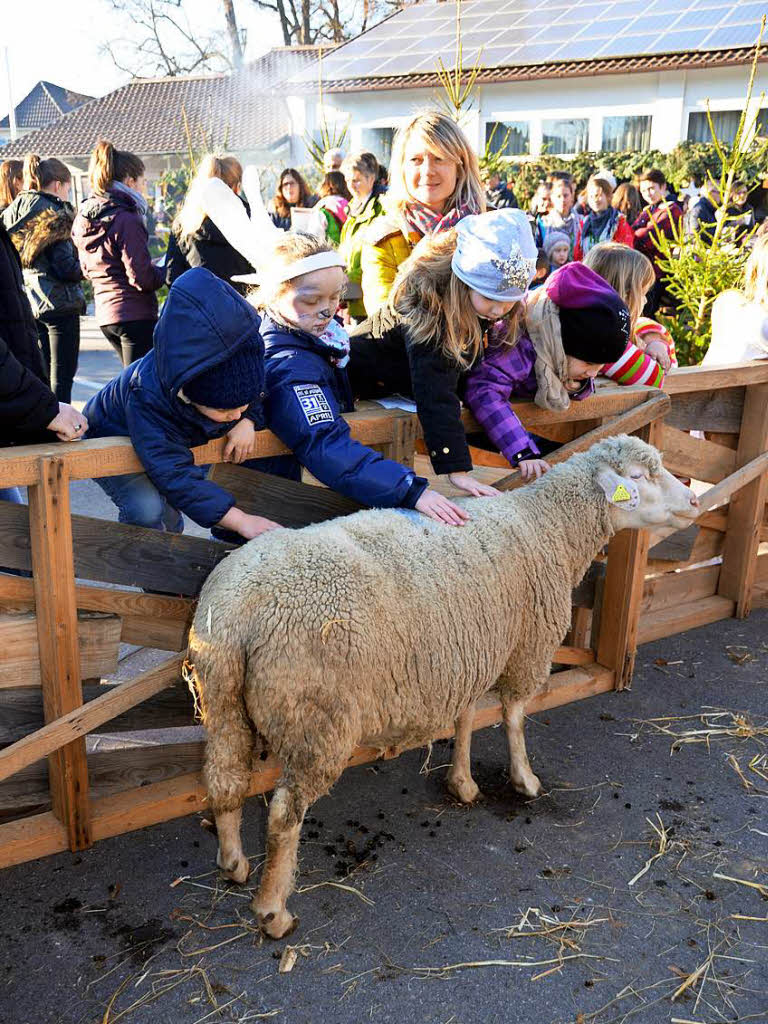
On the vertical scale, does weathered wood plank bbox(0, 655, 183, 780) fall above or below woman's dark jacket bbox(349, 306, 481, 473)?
below

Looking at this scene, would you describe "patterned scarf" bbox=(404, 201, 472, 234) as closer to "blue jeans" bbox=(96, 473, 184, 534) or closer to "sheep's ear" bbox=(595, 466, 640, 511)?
"sheep's ear" bbox=(595, 466, 640, 511)

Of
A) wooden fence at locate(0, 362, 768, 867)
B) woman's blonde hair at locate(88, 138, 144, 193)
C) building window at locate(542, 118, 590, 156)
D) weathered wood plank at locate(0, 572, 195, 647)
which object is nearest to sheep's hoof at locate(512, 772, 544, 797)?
wooden fence at locate(0, 362, 768, 867)

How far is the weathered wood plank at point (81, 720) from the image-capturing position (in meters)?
2.47

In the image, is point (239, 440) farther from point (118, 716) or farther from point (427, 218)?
point (427, 218)

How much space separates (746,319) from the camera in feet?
14.9

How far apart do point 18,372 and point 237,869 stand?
5.15 feet

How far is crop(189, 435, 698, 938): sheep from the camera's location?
7.88 ft

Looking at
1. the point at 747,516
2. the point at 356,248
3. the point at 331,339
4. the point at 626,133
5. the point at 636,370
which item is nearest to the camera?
the point at 331,339

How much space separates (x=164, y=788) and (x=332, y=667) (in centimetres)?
93

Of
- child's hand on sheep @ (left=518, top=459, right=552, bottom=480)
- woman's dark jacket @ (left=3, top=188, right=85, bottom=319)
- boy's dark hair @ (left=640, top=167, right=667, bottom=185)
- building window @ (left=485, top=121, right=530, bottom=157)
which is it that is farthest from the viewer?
building window @ (left=485, top=121, right=530, bottom=157)

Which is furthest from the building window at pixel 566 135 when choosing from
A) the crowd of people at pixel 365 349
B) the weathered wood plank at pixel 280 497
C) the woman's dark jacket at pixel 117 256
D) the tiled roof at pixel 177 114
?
the weathered wood plank at pixel 280 497

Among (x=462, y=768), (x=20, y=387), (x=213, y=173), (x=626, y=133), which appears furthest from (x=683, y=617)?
→ (x=626, y=133)

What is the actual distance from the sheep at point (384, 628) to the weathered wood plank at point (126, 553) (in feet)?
1.11

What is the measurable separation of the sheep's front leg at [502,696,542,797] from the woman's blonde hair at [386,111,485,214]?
1.95 meters
